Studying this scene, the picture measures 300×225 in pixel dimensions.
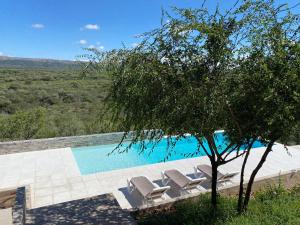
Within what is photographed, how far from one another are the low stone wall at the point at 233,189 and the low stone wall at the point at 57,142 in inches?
358

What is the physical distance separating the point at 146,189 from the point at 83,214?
8.90 feet

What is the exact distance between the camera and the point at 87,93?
3653 centimetres

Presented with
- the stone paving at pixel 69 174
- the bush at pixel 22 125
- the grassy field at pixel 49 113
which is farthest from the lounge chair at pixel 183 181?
the bush at pixel 22 125

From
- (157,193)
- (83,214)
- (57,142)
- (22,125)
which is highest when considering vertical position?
(22,125)

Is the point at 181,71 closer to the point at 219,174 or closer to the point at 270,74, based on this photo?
the point at 270,74

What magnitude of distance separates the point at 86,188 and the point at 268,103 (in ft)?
23.4

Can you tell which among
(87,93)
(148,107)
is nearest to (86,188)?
(148,107)

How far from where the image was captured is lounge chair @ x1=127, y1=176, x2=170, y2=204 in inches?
343

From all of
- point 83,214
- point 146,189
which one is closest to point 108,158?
point 146,189

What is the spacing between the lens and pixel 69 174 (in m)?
11.4

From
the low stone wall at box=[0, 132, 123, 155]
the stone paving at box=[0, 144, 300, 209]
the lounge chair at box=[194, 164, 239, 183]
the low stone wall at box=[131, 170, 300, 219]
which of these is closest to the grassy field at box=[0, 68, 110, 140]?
the low stone wall at box=[0, 132, 123, 155]

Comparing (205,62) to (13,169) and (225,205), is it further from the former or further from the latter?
(13,169)

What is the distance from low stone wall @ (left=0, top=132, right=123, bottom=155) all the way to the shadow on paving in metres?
8.13

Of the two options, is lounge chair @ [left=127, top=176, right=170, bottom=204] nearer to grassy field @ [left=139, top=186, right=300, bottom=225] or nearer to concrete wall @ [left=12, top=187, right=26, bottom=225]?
grassy field @ [left=139, top=186, right=300, bottom=225]
